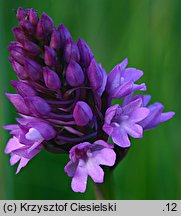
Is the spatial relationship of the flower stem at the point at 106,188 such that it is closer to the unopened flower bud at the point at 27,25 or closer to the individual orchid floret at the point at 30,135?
the individual orchid floret at the point at 30,135

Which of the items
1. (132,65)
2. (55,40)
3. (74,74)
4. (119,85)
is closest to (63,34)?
(55,40)

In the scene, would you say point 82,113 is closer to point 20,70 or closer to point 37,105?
point 37,105

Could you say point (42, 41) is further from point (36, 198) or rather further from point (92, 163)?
point (36, 198)

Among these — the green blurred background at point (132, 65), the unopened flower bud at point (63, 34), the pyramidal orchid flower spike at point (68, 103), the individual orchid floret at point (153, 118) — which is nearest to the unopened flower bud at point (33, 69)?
the pyramidal orchid flower spike at point (68, 103)

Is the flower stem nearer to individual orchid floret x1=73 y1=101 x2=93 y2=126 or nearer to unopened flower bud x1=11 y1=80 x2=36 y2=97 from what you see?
individual orchid floret x1=73 y1=101 x2=93 y2=126

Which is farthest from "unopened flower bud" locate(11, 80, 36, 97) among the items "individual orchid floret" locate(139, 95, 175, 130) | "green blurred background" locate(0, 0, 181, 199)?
"green blurred background" locate(0, 0, 181, 199)

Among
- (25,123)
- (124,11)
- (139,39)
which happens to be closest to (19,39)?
(25,123)
